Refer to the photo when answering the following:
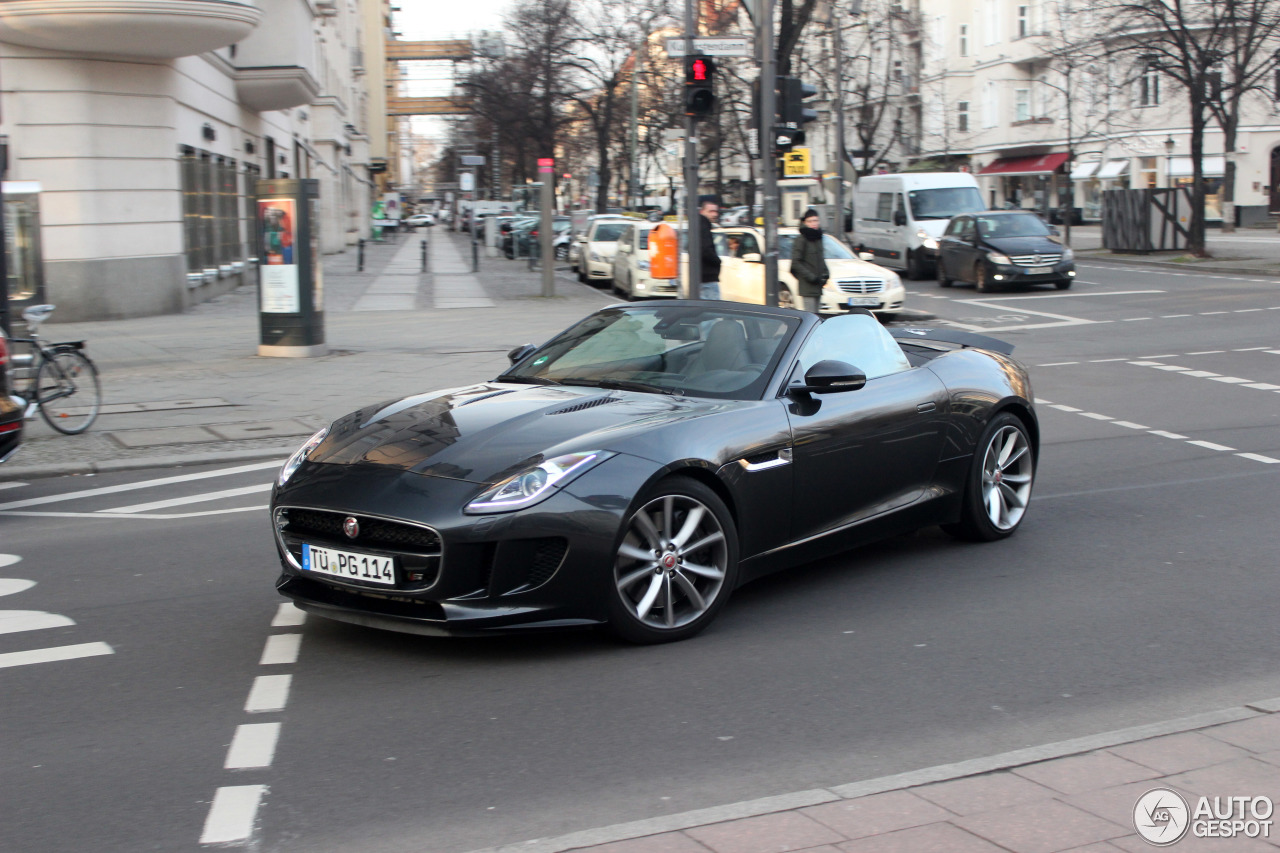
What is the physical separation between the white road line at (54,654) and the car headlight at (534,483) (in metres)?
1.72

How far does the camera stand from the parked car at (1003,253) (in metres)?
25.6

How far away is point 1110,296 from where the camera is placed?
24594 millimetres

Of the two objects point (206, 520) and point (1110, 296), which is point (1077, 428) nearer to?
point (206, 520)

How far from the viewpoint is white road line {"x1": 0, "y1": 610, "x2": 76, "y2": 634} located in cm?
560

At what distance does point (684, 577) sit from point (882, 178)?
2856cm

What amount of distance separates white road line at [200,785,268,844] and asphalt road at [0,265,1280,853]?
3 centimetres

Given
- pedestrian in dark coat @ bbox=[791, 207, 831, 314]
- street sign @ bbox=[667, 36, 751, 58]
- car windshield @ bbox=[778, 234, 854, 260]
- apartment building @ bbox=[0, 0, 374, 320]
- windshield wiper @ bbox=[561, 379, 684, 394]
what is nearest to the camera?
windshield wiper @ bbox=[561, 379, 684, 394]

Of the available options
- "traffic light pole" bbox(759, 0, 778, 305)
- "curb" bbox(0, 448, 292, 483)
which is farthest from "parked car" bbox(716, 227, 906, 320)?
"curb" bbox(0, 448, 292, 483)

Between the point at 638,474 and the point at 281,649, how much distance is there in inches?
62.2

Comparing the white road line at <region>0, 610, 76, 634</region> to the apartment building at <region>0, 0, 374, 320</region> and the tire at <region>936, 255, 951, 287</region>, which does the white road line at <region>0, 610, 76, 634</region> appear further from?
the tire at <region>936, 255, 951, 287</region>

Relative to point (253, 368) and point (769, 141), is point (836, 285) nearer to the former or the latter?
point (769, 141)

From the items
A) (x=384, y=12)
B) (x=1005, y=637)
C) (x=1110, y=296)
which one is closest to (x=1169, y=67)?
(x=1110, y=296)

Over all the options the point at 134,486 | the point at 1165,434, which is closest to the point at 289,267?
the point at 134,486

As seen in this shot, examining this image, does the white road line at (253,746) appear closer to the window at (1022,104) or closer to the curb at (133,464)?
the curb at (133,464)
